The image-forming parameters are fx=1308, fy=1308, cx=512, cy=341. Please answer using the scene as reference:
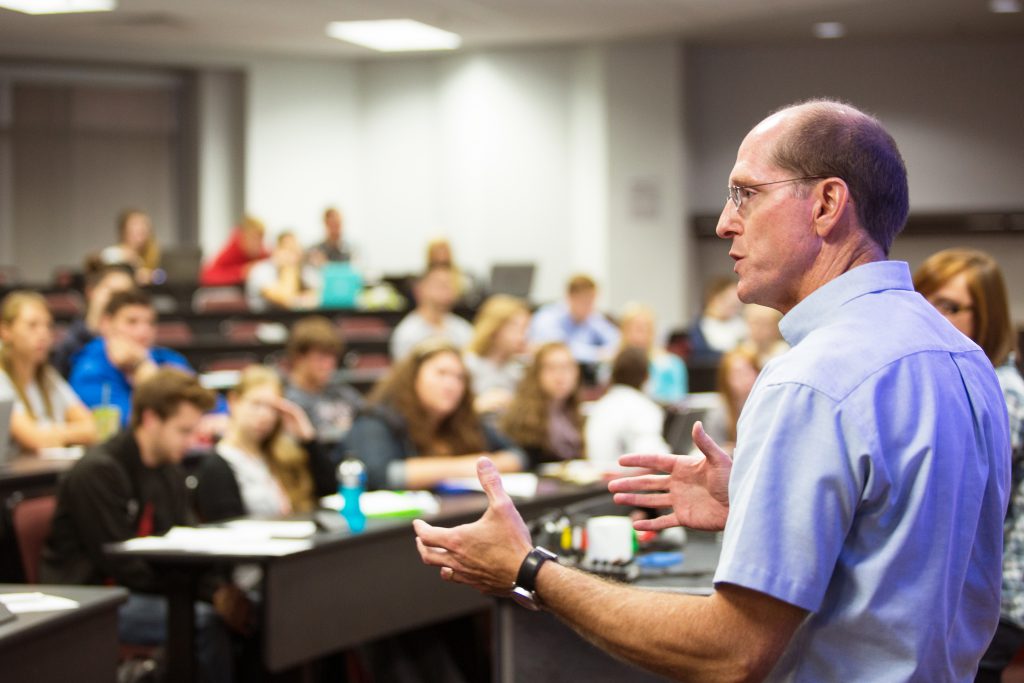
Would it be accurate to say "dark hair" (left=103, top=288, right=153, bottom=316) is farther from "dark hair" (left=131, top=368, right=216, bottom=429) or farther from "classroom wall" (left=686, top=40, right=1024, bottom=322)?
"classroom wall" (left=686, top=40, right=1024, bottom=322)

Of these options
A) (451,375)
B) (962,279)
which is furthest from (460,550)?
(451,375)

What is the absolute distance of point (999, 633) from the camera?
244 cm

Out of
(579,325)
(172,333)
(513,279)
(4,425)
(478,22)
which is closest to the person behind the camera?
(4,425)

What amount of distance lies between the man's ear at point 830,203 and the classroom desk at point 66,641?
1.83m

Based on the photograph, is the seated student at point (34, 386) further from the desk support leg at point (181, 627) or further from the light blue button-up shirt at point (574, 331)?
the light blue button-up shirt at point (574, 331)

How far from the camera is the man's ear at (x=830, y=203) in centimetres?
146

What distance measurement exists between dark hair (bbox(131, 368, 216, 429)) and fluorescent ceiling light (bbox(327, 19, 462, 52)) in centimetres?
720

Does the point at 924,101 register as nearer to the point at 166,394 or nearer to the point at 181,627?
the point at 166,394

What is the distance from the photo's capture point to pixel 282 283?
1084 centimetres

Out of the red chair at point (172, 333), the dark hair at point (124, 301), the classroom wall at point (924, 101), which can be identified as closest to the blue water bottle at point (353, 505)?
the dark hair at point (124, 301)

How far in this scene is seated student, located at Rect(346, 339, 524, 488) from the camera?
4.72 m

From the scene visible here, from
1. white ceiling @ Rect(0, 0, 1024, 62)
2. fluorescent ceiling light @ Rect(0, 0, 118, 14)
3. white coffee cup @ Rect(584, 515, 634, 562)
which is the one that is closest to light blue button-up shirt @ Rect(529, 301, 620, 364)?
white ceiling @ Rect(0, 0, 1024, 62)

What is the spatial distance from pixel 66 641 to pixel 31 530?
1.21 m

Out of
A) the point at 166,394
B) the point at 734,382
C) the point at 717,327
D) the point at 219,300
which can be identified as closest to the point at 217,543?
the point at 166,394
